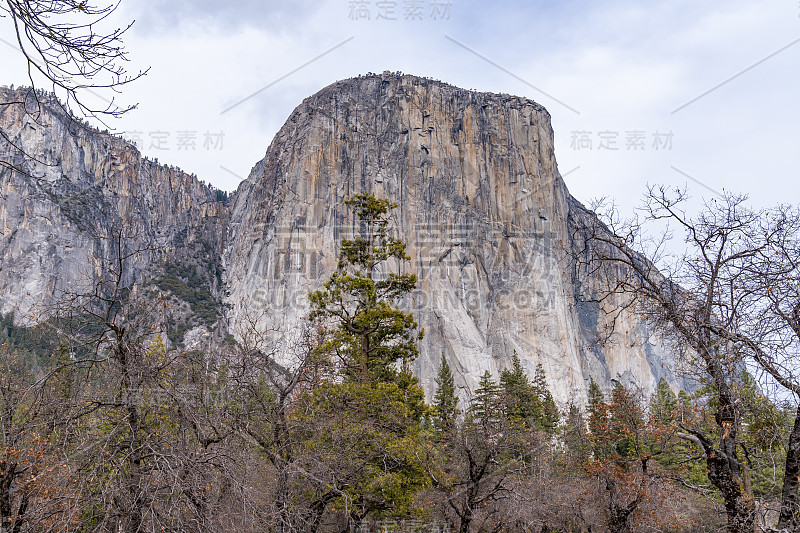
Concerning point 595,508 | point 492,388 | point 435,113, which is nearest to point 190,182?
point 435,113

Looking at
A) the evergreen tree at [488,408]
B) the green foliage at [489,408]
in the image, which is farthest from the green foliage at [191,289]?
the green foliage at [489,408]

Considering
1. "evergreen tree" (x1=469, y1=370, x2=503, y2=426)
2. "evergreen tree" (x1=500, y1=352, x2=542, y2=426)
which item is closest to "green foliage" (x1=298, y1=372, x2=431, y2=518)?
"evergreen tree" (x1=469, y1=370, x2=503, y2=426)

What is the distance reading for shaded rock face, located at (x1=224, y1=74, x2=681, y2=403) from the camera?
296 feet

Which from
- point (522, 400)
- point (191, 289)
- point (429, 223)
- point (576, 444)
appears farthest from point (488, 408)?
point (191, 289)

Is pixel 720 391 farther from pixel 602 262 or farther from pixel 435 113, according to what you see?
pixel 435 113

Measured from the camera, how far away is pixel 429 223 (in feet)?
317

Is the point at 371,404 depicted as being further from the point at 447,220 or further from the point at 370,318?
the point at 447,220

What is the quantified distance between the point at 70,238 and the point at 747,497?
409 feet

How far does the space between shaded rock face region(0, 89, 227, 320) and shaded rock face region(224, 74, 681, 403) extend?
75.1 feet

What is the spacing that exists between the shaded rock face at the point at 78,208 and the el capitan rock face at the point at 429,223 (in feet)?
1.59

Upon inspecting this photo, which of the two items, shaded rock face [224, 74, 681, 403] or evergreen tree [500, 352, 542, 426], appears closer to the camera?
evergreen tree [500, 352, 542, 426]

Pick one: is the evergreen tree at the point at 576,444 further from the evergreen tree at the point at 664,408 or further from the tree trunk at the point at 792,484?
the tree trunk at the point at 792,484

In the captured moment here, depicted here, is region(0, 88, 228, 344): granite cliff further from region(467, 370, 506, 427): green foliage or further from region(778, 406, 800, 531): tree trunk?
region(778, 406, 800, 531): tree trunk

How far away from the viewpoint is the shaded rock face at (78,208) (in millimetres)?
104312
